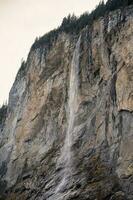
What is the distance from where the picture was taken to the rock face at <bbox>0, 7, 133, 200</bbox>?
4456 cm

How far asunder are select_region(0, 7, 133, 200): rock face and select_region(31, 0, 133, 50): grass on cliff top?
1158 mm

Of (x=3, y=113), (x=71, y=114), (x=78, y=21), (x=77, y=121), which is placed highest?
(x=78, y=21)

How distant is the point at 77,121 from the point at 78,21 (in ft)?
55.3

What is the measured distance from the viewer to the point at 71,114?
54188 mm

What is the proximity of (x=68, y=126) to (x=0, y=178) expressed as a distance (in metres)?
16.4

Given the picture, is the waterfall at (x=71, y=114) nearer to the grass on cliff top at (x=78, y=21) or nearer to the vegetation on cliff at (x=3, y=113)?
the grass on cliff top at (x=78, y=21)

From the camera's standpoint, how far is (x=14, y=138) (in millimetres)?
66625

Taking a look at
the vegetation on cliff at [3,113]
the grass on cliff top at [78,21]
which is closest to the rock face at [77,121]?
the grass on cliff top at [78,21]

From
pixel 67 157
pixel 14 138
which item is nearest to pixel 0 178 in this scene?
pixel 14 138

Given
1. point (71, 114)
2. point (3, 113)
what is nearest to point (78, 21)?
point (71, 114)

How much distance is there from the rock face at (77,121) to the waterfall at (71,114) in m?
0.11

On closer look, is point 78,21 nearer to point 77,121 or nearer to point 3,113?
point 77,121

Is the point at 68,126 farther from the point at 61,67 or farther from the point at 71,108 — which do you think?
the point at 61,67

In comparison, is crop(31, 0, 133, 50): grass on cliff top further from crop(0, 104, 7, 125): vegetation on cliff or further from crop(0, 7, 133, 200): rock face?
crop(0, 104, 7, 125): vegetation on cliff
